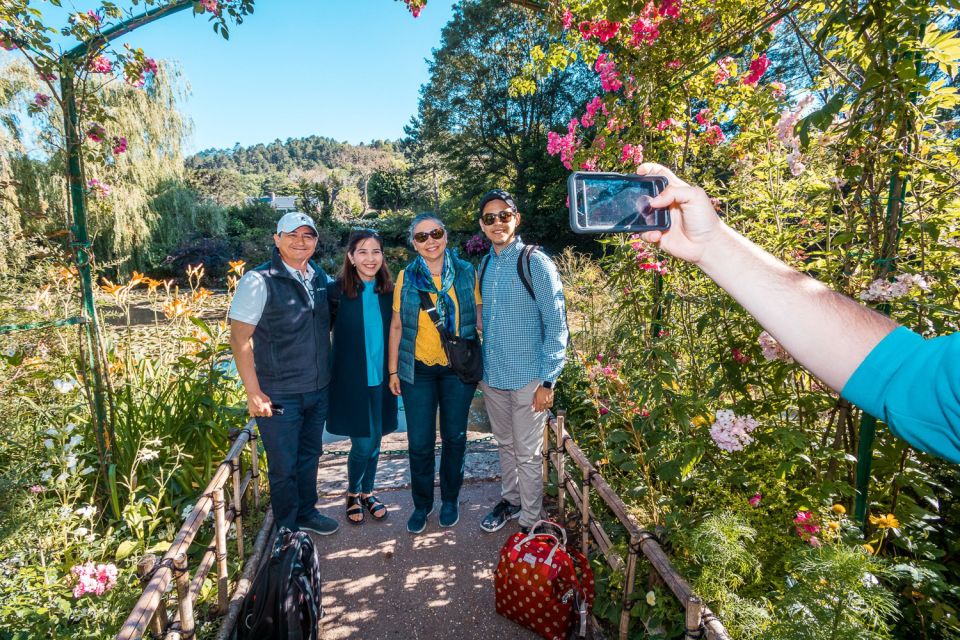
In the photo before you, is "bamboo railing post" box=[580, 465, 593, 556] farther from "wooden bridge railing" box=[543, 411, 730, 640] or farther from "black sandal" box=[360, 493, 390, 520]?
"black sandal" box=[360, 493, 390, 520]

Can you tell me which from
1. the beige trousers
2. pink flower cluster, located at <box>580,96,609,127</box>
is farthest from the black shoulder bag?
pink flower cluster, located at <box>580,96,609,127</box>

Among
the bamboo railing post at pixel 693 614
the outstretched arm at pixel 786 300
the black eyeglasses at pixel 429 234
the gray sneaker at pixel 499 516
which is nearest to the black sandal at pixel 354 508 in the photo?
the gray sneaker at pixel 499 516

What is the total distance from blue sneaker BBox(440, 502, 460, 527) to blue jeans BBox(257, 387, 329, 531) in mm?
805

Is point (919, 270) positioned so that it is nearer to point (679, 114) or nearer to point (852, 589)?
point (852, 589)

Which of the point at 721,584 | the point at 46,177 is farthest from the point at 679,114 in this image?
the point at 46,177

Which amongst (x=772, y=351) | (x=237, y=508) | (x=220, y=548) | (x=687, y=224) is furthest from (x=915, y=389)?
(x=237, y=508)

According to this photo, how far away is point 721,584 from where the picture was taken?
1400mm

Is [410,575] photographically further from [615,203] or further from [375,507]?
[615,203]

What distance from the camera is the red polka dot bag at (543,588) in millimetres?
1832

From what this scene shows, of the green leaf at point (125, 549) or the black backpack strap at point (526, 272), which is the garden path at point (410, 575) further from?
the black backpack strap at point (526, 272)

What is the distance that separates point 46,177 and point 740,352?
1441cm

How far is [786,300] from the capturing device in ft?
2.40

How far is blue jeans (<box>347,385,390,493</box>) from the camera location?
2.72 m

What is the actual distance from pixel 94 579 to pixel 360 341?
57.8 inches
